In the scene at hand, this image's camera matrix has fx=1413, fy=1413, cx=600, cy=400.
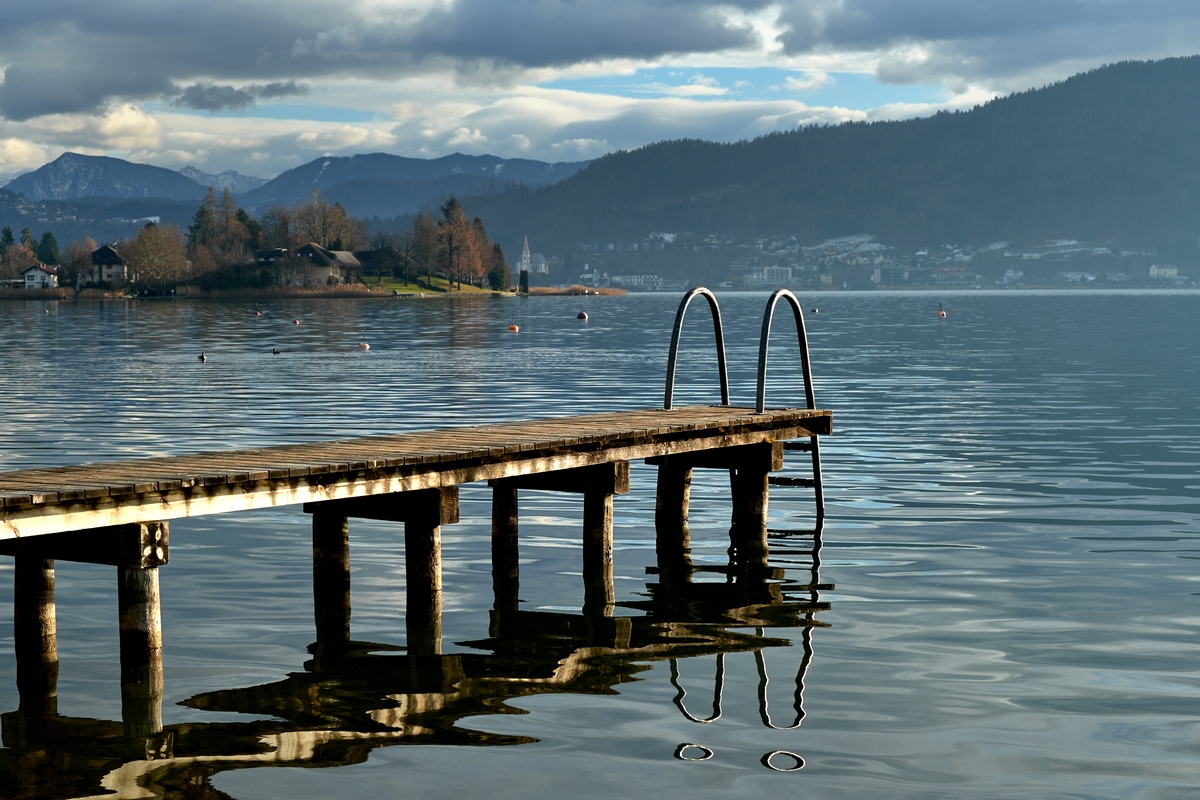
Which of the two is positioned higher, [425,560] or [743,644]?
[425,560]

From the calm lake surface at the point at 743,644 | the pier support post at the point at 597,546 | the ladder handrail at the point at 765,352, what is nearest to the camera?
the calm lake surface at the point at 743,644

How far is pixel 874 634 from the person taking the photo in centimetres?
1638

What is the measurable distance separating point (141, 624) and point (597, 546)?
22.7 feet

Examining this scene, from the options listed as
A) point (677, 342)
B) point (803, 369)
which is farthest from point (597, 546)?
point (803, 369)

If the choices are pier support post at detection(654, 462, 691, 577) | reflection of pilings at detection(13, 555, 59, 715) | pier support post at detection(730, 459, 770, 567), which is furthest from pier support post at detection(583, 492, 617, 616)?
reflection of pilings at detection(13, 555, 59, 715)

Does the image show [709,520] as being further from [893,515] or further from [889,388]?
[889,388]

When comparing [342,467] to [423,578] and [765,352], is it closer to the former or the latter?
[423,578]

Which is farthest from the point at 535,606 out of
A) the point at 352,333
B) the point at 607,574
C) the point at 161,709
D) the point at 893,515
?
the point at 352,333

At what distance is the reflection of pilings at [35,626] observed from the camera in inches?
563

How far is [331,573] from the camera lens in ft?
55.1

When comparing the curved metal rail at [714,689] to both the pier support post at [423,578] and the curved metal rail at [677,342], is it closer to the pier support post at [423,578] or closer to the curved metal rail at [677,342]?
the pier support post at [423,578]

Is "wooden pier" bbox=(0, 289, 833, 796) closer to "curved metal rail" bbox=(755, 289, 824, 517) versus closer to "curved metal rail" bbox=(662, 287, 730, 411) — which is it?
"curved metal rail" bbox=(755, 289, 824, 517)

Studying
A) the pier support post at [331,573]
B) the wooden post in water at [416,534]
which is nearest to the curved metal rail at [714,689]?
the wooden post in water at [416,534]

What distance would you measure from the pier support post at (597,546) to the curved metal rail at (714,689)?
3378 millimetres
